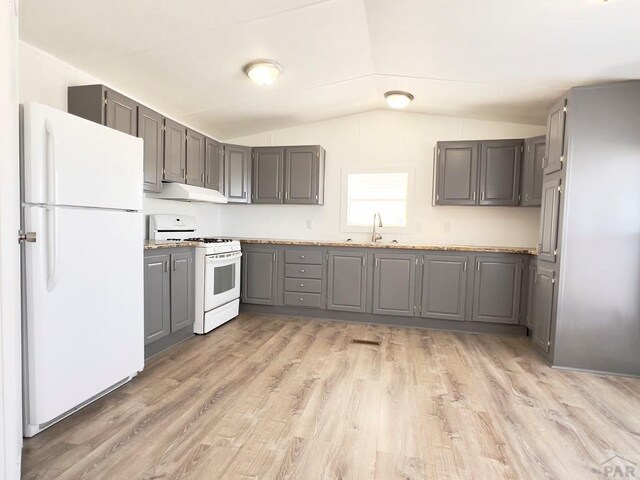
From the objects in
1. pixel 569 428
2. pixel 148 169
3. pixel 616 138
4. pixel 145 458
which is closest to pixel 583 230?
pixel 616 138

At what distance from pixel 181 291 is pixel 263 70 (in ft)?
6.91

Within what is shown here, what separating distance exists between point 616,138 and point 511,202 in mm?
1261

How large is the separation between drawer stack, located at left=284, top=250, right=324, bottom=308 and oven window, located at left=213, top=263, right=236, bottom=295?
2.13ft

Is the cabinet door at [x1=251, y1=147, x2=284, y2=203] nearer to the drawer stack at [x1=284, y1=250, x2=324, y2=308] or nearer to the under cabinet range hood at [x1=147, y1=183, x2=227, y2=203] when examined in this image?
the drawer stack at [x1=284, y1=250, x2=324, y2=308]

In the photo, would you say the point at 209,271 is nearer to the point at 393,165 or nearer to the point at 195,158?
the point at 195,158

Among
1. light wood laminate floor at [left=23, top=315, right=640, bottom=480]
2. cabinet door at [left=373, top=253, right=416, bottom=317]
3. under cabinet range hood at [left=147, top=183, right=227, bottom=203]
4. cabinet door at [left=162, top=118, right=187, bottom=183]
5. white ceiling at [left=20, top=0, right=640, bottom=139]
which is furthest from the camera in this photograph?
cabinet door at [left=373, top=253, right=416, bottom=317]

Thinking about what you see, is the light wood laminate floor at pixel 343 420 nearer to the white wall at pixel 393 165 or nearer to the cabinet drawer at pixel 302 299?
the cabinet drawer at pixel 302 299

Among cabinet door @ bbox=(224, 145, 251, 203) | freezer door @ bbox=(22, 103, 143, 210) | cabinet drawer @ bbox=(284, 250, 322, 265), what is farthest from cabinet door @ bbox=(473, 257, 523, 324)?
freezer door @ bbox=(22, 103, 143, 210)

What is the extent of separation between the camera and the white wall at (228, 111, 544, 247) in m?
4.39

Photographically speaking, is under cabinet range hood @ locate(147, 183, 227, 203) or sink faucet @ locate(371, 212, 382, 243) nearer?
under cabinet range hood @ locate(147, 183, 227, 203)

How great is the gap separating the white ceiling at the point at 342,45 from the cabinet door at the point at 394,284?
6.14 ft

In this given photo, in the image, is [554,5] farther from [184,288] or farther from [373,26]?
[184,288]

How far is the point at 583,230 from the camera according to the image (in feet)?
9.68

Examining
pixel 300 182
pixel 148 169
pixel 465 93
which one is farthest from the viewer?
pixel 300 182
